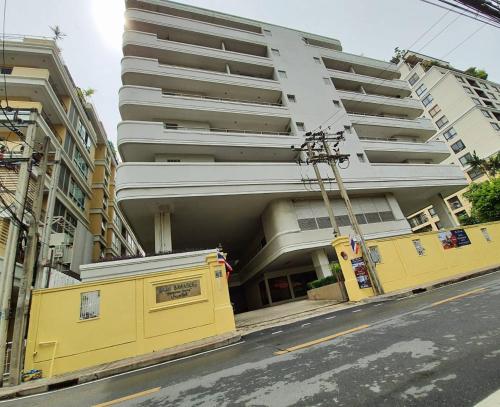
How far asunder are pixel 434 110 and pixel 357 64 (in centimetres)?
3206

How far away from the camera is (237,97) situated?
2294cm

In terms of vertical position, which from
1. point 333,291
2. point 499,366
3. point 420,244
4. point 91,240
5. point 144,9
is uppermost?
point 144,9

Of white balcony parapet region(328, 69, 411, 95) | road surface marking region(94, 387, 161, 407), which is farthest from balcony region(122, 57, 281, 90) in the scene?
road surface marking region(94, 387, 161, 407)

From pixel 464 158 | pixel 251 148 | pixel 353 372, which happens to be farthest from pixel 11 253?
pixel 464 158

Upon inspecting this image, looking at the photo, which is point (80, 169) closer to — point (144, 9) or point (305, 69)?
point (144, 9)

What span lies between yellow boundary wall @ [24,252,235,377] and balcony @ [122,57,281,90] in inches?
645

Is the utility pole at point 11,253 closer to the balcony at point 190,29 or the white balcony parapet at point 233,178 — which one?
the white balcony parapet at point 233,178

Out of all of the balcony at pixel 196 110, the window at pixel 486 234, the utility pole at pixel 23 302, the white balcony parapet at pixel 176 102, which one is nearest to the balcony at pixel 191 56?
the balcony at pixel 196 110

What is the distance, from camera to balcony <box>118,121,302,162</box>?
1656cm

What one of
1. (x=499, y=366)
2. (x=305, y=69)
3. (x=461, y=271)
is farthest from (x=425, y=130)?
(x=499, y=366)

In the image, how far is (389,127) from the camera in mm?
26078

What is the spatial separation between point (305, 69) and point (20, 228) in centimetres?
2594

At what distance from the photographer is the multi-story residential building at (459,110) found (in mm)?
43312

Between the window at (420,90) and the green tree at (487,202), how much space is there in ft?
102
